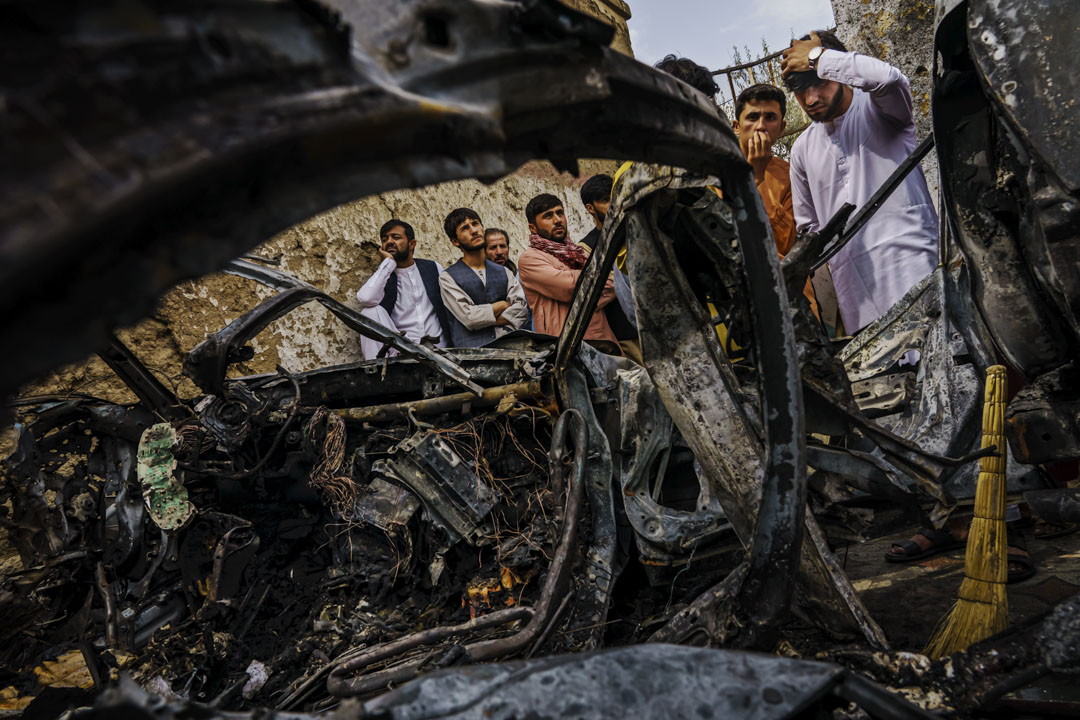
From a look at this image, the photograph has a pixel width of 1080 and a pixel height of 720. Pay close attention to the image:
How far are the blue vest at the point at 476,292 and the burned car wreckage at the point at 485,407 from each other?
1740mm

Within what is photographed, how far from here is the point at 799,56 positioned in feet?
14.6

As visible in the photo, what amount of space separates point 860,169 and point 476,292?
3102 millimetres

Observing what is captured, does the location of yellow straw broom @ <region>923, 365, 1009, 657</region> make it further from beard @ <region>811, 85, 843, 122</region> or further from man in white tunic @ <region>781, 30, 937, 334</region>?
beard @ <region>811, 85, 843, 122</region>

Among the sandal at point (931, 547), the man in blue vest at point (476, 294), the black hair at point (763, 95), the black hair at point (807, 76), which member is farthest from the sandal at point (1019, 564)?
the man in blue vest at point (476, 294)

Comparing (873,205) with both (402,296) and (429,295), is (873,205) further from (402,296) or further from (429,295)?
(402,296)

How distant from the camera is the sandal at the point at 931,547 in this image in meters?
3.12

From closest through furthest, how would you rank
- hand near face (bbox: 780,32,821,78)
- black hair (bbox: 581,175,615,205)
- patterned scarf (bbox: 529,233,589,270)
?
1. hand near face (bbox: 780,32,821,78)
2. black hair (bbox: 581,175,615,205)
3. patterned scarf (bbox: 529,233,589,270)

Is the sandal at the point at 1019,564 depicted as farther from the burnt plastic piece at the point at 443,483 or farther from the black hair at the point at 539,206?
the black hair at the point at 539,206

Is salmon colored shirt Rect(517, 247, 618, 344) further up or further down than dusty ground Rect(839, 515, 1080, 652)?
further up

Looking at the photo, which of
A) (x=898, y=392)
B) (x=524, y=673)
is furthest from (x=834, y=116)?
(x=524, y=673)

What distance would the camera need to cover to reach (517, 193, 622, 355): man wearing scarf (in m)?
5.24

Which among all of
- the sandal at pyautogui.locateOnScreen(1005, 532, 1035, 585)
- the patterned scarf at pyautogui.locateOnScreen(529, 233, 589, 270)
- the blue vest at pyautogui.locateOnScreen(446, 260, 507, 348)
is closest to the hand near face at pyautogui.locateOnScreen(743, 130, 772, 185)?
the patterned scarf at pyautogui.locateOnScreen(529, 233, 589, 270)

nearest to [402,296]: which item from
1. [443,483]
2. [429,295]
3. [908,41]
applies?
[429,295]

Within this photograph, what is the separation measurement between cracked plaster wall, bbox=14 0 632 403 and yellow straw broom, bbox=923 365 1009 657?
14.0ft
